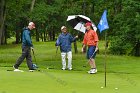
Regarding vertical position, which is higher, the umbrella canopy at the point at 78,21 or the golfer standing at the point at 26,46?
the umbrella canopy at the point at 78,21

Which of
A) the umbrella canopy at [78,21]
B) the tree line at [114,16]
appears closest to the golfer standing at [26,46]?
the umbrella canopy at [78,21]

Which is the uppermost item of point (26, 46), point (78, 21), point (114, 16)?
point (114, 16)

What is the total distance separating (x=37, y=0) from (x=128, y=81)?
55153mm

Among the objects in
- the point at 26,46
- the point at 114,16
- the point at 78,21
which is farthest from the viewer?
the point at 114,16

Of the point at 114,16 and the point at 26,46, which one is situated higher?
the point at 114,16

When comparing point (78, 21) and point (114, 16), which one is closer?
point (78, 21)

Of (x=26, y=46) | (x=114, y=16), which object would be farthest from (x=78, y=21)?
(x=114, y=16)

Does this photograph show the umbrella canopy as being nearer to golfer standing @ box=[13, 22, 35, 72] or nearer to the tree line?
golfer standing @ box=[13, 22, 35, 72]

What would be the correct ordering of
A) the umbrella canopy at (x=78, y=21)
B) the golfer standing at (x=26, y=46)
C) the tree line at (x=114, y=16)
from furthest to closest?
the tree line at (x=114, y=16) < the umbrella canopy at (x=78, y=21) < the golfer standing at (x=26, y=46)

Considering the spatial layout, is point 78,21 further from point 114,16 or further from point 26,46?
point 114,16

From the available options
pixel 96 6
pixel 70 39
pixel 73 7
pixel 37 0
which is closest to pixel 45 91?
pixel 70 39

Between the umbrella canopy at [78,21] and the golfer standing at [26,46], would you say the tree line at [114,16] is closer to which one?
the umbrella canopy at [78,21]

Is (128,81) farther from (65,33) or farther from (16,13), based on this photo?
(16,13)

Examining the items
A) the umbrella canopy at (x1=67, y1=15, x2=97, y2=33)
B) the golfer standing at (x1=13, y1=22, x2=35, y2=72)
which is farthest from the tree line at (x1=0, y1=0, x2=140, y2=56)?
the golfer standing at (x1=13, y1=22, x2=35, y2=72)
